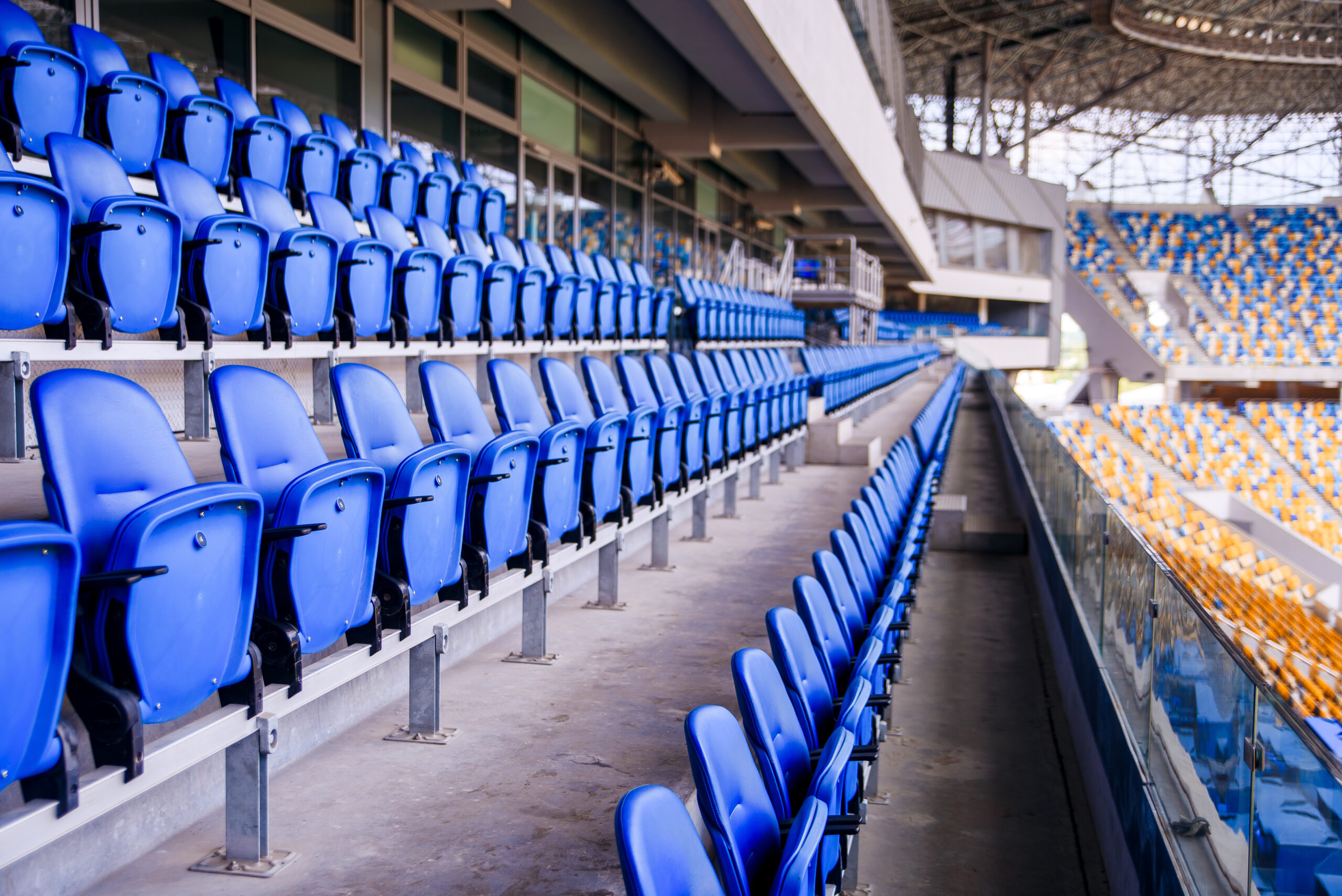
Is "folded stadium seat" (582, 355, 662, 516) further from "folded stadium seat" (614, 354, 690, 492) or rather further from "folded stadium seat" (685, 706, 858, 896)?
"folded stadium seat" (685, 706, 858, 896)

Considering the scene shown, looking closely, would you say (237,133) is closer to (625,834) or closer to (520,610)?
(520,610)

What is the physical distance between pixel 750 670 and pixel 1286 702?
674 mm

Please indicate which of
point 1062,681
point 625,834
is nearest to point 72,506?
point 625,834

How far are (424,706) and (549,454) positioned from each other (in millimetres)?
677

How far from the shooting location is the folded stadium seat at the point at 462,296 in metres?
3.80

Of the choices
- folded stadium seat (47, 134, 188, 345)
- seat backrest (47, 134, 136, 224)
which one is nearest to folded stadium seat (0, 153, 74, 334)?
folded stadium seat (47, 134, 188, 345)

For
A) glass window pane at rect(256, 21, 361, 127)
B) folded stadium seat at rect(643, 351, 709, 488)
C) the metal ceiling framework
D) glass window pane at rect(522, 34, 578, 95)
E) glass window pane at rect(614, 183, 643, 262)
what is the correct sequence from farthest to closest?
the metal ceiling framework
glass window pane at rect(614, 183, 643, 262)
glass window pane at rect(522, 34, 578, 95)
glass window pane at rect(256, 21, 361, 127)
folded stadium seat at rect(643, 351, 709, 488)

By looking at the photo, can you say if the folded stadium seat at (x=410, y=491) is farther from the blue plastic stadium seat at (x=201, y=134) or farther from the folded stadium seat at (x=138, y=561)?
the blue plastic stadium seat at (x=201, y=134)

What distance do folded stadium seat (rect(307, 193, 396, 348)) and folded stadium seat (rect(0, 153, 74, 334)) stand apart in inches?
42.4

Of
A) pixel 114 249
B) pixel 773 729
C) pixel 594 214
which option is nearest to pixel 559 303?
pixel 114 249

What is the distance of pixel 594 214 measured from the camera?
9211 millimetres

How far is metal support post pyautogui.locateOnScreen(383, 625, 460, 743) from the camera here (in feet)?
6.90

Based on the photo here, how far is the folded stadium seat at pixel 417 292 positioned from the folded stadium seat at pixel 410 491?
1.33 metres

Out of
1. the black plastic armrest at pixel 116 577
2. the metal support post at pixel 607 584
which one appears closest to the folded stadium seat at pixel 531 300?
the metal support post at pixel 607 584
